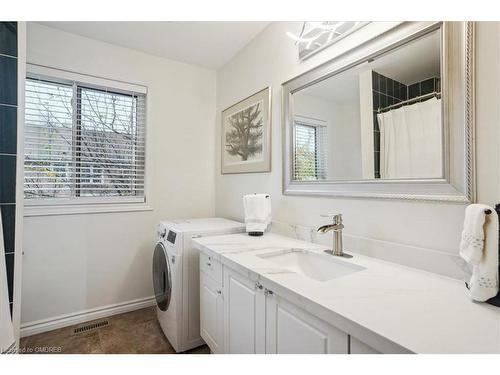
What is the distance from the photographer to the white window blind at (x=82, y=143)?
204 cm

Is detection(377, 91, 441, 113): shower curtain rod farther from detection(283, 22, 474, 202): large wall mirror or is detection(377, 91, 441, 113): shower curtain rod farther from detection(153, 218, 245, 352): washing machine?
detection(153, 218, 245, 352): washing machine

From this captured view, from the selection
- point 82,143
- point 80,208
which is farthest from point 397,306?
point 82,143

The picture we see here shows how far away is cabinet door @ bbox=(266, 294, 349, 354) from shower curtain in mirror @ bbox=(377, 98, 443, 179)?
769 mm

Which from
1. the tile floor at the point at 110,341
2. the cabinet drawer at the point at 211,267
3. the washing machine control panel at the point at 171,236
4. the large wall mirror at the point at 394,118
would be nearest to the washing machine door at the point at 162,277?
the washing machine control panel at the point at 171,236

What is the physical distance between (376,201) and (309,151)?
572 mm

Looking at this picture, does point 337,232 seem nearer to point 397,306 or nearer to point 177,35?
point 397,306

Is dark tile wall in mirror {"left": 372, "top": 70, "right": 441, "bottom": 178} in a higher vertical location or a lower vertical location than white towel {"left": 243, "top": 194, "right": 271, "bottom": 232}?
higher

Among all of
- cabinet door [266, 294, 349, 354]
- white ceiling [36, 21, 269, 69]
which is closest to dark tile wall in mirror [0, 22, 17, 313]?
white ceiling [36, 21, 269, 69]

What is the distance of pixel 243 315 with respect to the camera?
119 cm

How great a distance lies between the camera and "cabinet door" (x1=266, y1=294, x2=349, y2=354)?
757 mm

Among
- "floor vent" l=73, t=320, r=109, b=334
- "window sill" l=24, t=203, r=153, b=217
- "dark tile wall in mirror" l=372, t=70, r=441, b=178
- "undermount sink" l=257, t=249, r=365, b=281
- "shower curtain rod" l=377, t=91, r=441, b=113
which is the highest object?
"dark tile wall in mirror" l=372, t=70, r=441, b=178
